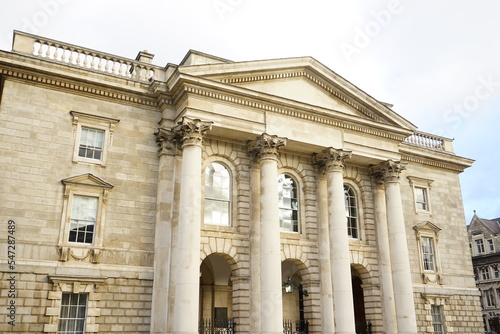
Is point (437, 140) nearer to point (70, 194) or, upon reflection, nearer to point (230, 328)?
point (230, 328)

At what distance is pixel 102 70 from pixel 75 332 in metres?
9.88

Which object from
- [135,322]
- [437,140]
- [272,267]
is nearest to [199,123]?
[272,267]

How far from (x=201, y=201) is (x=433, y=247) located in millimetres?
13559

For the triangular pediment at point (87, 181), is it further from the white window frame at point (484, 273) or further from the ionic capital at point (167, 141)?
the white window frame at point (484, 273)

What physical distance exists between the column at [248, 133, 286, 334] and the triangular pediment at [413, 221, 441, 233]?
954 cm

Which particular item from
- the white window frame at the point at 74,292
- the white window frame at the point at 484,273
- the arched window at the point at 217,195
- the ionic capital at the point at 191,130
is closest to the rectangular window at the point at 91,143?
the ionic capital at the point at 191,130

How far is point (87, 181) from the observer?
1770cm

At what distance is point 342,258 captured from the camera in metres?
20.4

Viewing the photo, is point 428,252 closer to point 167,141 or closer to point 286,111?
point 286,111

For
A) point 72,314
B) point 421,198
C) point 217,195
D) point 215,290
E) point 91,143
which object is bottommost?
point 72,314

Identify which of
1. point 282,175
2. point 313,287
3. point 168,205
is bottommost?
point 313,287

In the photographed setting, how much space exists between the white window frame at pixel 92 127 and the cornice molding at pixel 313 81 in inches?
192

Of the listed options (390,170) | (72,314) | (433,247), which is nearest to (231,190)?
(72,314)

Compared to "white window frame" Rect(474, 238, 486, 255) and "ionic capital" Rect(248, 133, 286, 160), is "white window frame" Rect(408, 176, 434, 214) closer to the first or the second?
"ionic capital" Rect(248, 133, 286, 160)
